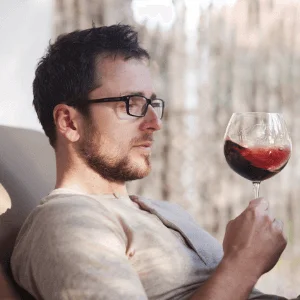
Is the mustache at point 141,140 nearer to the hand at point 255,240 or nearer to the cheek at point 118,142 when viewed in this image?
the cheek at point 118,142

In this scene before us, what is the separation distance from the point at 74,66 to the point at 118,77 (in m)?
0.12

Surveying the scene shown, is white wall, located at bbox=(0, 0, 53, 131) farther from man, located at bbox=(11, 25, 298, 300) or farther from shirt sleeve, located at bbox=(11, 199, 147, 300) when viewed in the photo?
shirt sleeve, located at bbox=(11, 199, 147, 300)

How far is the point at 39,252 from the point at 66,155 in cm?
40

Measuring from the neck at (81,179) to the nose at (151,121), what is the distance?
166 mm

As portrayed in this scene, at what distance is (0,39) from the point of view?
2240mm

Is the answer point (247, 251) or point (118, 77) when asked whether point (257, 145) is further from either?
point (118, 77)

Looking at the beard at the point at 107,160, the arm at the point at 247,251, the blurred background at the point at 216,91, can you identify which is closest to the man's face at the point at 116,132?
the beard at the point at 107,160

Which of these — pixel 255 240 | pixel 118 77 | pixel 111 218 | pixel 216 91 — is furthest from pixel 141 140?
pixel 216 91

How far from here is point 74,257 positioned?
1.08m

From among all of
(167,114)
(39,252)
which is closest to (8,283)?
(39,252)

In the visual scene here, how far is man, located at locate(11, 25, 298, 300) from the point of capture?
1094 millimetres

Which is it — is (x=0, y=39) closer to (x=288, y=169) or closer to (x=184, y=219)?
(x=184, y=219)

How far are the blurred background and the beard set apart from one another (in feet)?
5.46

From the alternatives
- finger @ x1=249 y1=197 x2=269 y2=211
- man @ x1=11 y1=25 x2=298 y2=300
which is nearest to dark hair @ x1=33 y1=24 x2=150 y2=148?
man @ x1=11 y1=25 x2=298 y2=300
